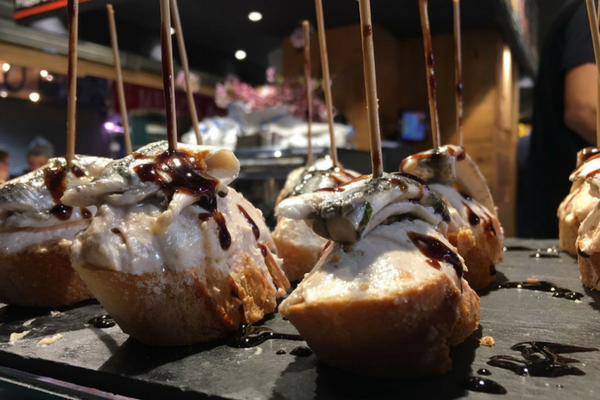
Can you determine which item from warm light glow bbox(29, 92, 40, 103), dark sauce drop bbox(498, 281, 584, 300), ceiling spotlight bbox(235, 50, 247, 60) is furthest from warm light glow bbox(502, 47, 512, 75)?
warm light glow bbox(29, 92, 40, 103)

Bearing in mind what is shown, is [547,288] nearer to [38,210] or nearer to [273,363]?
[273,363]

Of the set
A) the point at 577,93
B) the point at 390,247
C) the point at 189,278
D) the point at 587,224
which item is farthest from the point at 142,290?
the point at 577,93

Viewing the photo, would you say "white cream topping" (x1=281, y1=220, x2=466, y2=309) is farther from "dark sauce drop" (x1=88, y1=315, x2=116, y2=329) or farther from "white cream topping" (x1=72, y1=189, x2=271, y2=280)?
"dark sauce drop" (x1=88, y1=315, x2=116, y2=329)

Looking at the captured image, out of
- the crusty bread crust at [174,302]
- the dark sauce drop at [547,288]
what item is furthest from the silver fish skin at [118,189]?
the dark sauce drop at [547,288]

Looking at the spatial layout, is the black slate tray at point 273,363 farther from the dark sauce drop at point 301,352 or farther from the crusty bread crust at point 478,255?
the crusty bread crust at point 478,255

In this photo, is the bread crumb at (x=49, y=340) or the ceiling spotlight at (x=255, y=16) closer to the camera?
the bread crumb at (x=49, y=340)

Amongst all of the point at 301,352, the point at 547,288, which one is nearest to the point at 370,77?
the point at 301,352
